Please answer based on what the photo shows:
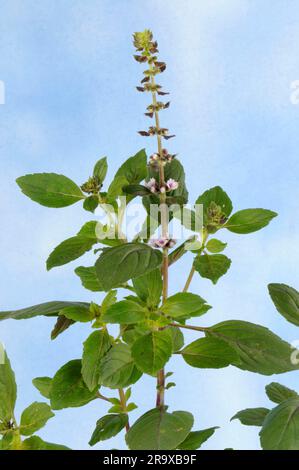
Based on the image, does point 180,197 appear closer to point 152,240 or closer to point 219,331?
point 152,240

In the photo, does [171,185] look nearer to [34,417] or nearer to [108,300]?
[108,300]

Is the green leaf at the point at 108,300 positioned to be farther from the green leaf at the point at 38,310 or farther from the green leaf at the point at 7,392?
the green leaf at the point at 7,392

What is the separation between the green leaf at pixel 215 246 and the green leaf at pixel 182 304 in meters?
0.12

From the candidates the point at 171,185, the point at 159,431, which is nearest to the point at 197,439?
the point at 159,431

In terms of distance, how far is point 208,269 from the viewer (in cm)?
110

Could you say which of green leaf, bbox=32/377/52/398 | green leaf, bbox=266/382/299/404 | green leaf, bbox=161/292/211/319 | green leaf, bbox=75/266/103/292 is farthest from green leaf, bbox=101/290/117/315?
green leaf, bbox=266/382/299/404

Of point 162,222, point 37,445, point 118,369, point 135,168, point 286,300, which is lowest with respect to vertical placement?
point 37,445

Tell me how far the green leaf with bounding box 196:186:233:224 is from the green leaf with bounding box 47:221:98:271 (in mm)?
193

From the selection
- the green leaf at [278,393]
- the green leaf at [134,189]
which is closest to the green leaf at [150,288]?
the green leaf at [134,189]

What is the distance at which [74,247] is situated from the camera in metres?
1.14

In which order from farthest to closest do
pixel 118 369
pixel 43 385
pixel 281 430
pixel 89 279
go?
pixel 43 385, pixel 89 279, pixel 118 369, pixel 281 430

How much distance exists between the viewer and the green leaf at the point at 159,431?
102 cm

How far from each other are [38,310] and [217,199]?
360mm

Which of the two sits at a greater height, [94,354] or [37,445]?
[94,354]
